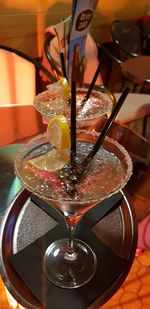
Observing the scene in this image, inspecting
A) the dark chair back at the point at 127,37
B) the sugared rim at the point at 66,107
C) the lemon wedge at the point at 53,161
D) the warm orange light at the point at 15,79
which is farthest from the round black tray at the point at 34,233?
the dark chair back at the point at 127,37

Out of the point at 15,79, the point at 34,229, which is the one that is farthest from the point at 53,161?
the point at 15,79

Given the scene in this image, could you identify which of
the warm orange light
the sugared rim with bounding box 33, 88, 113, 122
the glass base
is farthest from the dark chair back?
the glass base

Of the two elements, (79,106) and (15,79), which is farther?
(15,79)

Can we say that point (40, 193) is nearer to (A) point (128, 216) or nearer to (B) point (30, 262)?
(B) point (30, 262)

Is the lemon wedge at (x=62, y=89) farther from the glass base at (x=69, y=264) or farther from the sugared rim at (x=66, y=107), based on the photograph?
the glass base at (x=69, y=264)

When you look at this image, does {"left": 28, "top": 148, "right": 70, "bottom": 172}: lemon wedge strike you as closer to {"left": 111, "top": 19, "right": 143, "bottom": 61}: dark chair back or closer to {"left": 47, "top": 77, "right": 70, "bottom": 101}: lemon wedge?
{"left": 47, "top": 77, "right": 70, "bottom": 101}: lemon wedge

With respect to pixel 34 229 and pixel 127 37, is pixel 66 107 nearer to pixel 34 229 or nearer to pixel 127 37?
pixel 34 229

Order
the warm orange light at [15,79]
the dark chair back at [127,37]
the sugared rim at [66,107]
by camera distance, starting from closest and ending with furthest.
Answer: the sugared rim at [66,107] → the warm orange light at [15,79] → the dark chair back at [127,37]
